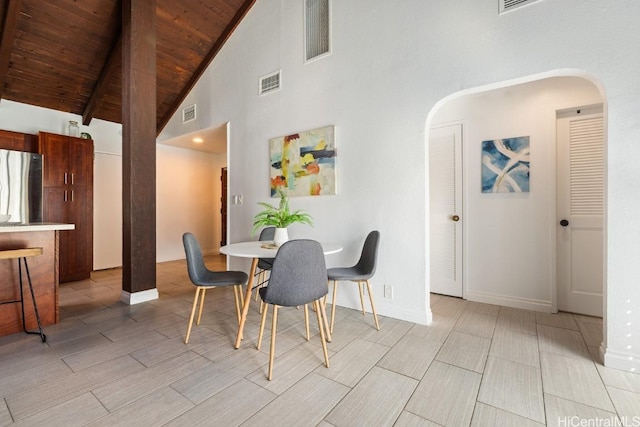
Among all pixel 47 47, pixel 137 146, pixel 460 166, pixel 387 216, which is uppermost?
pixel 47 47

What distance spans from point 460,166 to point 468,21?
1.50 m

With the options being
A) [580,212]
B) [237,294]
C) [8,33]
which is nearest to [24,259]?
[237,294]

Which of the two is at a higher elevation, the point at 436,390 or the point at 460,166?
the point at 460,166

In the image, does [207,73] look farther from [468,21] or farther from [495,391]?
[495,391]

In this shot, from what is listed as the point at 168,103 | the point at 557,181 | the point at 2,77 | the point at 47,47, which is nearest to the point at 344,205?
the point at 557,181

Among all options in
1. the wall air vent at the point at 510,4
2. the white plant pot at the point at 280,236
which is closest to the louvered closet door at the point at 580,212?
the wall air vent at the point at 510,4

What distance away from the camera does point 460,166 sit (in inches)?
133

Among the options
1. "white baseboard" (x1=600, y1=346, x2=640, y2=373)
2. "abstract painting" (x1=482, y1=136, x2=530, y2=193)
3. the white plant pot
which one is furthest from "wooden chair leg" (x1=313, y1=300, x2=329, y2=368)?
"abstract painting" (x1=482, y1=136, x2=530, y2=193)

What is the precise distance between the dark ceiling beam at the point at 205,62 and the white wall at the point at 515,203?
3283 millimetres

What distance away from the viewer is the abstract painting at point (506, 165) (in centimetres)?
304

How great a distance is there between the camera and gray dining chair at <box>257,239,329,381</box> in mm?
1768

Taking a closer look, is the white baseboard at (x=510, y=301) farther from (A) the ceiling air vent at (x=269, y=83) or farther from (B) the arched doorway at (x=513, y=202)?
(A) the ceiling air vent at (x=269, y=83)

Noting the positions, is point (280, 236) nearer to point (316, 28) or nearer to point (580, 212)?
point (316, 28)

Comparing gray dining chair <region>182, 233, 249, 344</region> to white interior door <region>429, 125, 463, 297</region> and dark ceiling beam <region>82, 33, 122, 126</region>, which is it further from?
dark ceiling beam <region>82, 33, 122, 126</region>
